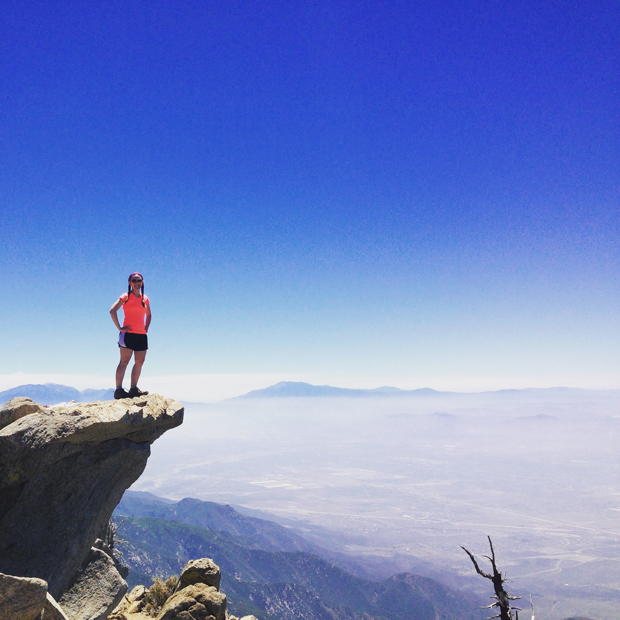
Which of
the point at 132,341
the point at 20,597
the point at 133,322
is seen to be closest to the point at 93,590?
the point at 20,597

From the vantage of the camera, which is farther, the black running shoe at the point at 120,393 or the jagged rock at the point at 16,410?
the black running shoe at the point at 120,393

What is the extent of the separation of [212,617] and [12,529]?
6835mm

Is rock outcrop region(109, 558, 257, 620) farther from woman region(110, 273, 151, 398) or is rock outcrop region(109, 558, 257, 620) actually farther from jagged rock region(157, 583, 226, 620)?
woman region(110, 273, 151, 398)

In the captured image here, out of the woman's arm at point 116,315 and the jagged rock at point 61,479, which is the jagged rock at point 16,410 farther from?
the woman's arm at point 116,315

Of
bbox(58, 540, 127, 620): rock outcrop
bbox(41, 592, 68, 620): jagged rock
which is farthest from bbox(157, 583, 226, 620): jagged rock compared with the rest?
bbox(41, 592, 68, 620): jagged rock

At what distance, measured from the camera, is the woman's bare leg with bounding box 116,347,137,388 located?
14453mm

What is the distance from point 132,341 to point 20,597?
765cm

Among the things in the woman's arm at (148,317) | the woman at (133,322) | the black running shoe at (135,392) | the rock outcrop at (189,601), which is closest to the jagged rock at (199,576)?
the rock outcrop at (189,601)

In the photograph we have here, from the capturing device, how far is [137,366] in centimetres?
1507

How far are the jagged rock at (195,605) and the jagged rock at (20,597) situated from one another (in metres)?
4.53

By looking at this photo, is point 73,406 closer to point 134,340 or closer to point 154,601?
point 134,340

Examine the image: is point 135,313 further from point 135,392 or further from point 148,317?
point 135,392

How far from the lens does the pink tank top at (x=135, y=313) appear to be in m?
14.2

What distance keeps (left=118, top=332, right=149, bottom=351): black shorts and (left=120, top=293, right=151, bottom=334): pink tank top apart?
0.16 m
